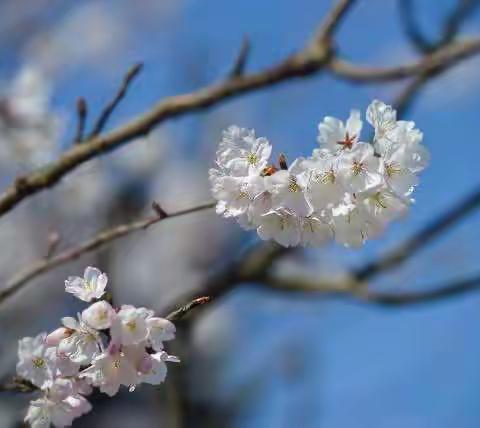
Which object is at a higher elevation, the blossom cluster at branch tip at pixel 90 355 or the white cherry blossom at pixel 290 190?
the white cherry blossom at pixel 290 190

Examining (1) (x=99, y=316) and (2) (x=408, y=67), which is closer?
(1) (x=99, y=316)

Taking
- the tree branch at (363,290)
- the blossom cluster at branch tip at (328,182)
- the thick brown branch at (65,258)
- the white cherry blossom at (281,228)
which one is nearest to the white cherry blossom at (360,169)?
the blossom cluster at branch tip at (328,182)

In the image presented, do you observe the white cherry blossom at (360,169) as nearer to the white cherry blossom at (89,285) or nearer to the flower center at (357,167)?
the flower center at (357,167)

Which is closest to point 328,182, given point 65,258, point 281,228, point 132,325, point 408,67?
point 281,228

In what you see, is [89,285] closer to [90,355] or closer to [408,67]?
[90,355]

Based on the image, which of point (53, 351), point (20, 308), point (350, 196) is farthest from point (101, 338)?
point (20, 308)

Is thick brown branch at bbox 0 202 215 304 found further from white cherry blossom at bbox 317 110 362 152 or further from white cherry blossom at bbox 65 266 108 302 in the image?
white cherry blossom at bbox 317 110 362 152

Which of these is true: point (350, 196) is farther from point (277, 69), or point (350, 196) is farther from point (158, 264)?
point (158, 264)
